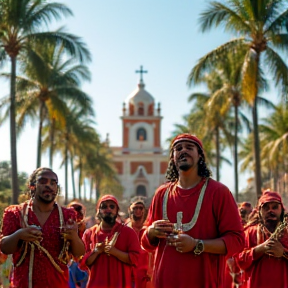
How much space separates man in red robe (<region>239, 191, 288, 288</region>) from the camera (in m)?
6.08

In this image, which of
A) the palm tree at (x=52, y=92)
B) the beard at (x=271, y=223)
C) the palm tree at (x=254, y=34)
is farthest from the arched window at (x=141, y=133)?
the beard at (x=271, y=223)

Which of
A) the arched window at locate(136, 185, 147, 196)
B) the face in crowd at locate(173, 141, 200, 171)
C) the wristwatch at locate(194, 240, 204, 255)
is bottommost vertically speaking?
the wristwatch at locate(194, 240, 204, 255)

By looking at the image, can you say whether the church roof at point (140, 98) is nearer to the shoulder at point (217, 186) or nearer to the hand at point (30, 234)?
the hand at point (30, 234)

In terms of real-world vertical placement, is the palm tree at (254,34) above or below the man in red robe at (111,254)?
above

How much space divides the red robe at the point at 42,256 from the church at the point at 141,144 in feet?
218

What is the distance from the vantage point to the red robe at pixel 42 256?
16.5 ft

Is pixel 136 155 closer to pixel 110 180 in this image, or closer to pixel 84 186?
pixel 84 186

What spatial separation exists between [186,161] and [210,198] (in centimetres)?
31

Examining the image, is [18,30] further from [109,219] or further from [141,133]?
[141,133]

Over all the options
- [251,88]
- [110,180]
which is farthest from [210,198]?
[110,180]

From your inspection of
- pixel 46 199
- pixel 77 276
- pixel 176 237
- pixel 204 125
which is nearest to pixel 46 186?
pixel 46 199

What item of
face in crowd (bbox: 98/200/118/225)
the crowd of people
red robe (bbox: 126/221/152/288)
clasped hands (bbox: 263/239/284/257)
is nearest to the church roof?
red robe (bbox: 126/221/152/288)

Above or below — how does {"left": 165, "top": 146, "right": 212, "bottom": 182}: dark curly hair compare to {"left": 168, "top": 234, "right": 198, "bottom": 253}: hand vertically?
above

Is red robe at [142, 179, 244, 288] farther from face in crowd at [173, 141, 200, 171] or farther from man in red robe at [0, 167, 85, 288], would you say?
man in red robe at [0, 167, 85, 288]
